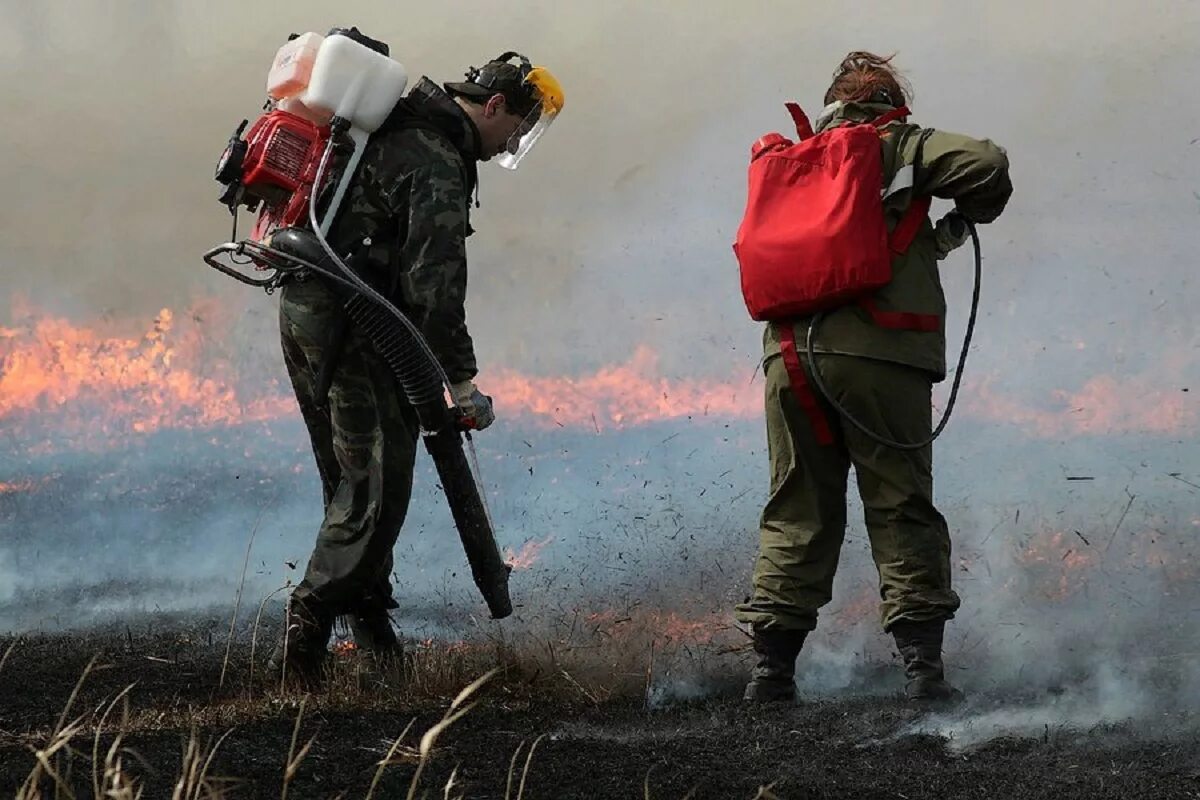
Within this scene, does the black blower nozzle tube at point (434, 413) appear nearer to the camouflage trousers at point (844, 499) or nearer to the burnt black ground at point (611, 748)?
the burnt black ground at point (611, 748)

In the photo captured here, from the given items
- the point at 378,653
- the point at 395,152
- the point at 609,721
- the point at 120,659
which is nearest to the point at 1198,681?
the point at 609,721

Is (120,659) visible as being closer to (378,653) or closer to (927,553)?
(378,653)

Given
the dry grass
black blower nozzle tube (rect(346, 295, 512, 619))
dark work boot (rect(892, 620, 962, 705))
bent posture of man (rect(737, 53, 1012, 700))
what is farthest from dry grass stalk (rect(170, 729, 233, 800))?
dark work boot (rect(892, 620, 962, 705))

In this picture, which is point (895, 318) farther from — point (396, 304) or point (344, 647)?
point (344, 647)

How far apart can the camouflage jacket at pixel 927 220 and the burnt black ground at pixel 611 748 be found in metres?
1.04

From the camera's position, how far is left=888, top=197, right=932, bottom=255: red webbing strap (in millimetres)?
4637

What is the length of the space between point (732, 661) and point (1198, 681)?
151 centimetres

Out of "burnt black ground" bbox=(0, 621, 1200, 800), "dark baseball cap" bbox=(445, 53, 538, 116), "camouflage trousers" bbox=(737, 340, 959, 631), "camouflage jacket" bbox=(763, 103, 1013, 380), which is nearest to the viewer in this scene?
"burnt black ground" bbox=(0, 621, 1200, 800)

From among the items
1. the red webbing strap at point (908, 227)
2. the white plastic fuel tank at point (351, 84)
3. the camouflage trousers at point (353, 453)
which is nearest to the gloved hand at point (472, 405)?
the camouflage trousers at point (353, 453)

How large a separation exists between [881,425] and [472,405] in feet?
4.05

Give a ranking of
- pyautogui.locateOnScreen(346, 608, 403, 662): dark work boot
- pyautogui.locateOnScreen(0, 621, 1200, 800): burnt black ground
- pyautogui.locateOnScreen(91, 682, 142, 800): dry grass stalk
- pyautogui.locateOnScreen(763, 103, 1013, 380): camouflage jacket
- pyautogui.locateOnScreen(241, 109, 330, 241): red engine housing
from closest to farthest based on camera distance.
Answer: pyautogui.locateOnScreen(91, 682, 142, 800): dry grass stalk
pyautogui.locateOnScreen(0, 621, 1200, 800): burnt black ground
pyautogui.locateOnScreen(763, 103, 1013, 380): camouflage jacket
pyautogui.locateOnScreen(241, 109, 330, 241): red engine housing
pyautogui.locateOnScreen(346, 608, 403, 662): dark work boot

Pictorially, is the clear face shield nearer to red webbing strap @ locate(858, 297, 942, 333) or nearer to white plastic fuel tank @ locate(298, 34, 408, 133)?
white plastic fuel tank @ locate(298, 34, 408, 133)

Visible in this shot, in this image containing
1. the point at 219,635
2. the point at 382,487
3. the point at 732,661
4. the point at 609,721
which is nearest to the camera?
the point at 609,721

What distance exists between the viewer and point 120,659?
5.64 metres
